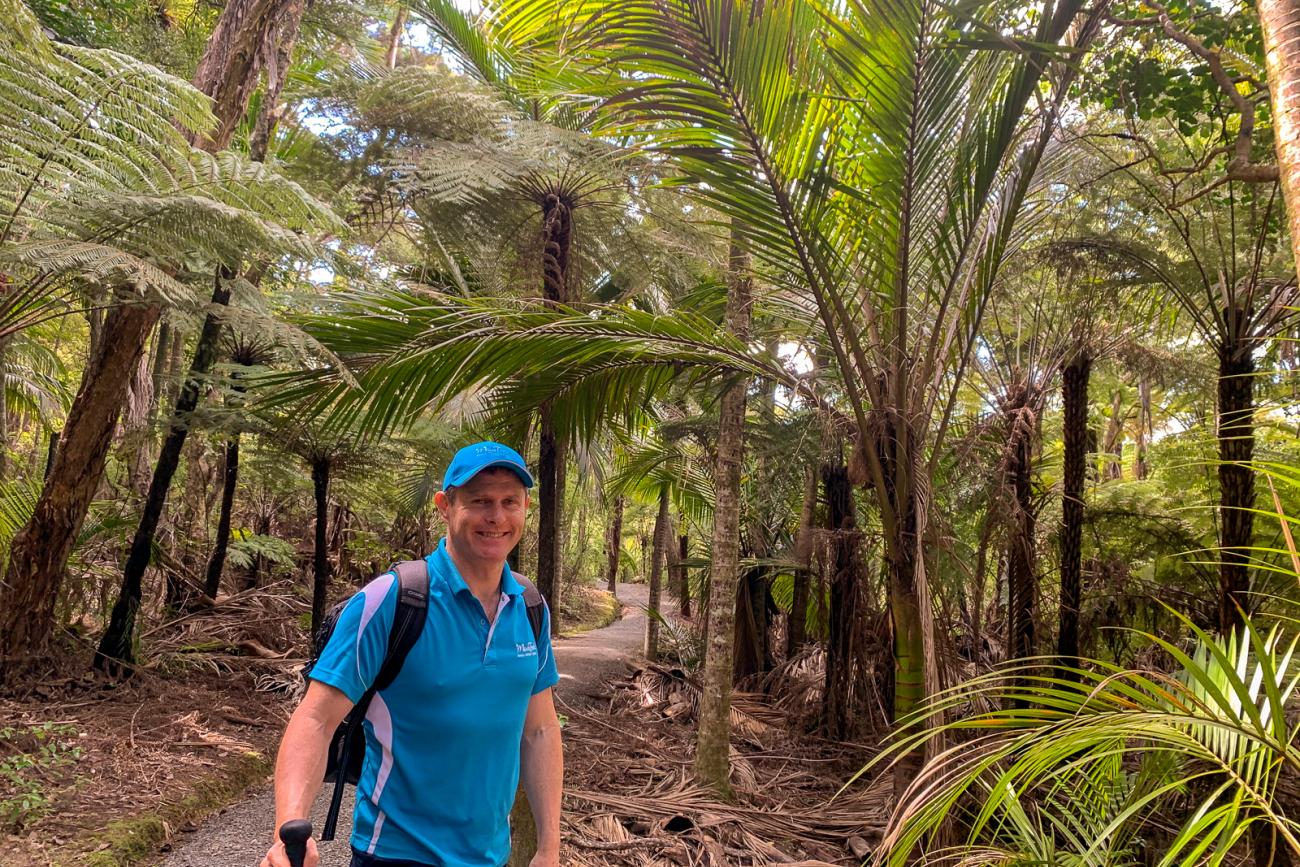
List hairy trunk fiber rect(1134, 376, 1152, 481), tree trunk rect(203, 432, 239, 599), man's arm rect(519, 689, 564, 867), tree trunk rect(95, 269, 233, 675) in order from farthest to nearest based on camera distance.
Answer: hairy trunk fiber rect(1134, 376, 1152, 481), tree trunk rect(203, 432, 239, 599), tree trunk rect(95, 269, 233, 675), man's arm rect(519, 689, 564, 867)

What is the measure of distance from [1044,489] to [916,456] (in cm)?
332

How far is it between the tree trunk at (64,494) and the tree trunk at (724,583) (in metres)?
4.28

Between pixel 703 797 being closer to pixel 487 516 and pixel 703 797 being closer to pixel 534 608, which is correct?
pixel 534 608

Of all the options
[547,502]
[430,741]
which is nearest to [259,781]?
[547,502]

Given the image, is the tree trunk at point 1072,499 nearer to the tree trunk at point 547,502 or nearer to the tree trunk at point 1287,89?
the tree trunk at point 547,502

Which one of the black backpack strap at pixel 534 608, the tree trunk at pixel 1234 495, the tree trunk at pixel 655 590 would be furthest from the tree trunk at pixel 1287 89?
the tree trunk at pixel 655 590

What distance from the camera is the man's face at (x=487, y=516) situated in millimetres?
2002

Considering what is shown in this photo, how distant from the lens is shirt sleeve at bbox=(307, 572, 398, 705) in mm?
1729

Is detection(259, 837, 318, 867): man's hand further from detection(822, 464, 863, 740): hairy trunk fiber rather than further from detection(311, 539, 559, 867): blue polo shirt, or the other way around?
detection(822, 464, 863, 740): hairy trunk fiber

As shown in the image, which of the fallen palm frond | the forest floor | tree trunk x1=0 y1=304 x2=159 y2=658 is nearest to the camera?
the forest floor

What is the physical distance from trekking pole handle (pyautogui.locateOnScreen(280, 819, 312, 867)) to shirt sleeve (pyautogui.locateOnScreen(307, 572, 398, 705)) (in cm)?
28

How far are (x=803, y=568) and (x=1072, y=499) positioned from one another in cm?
269

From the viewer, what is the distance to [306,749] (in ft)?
5.50

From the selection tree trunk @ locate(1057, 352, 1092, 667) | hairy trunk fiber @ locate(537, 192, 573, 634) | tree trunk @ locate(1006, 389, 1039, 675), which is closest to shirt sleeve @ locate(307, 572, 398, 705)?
hairy trunk fiber @ locate(537, 192, 573, 634)
